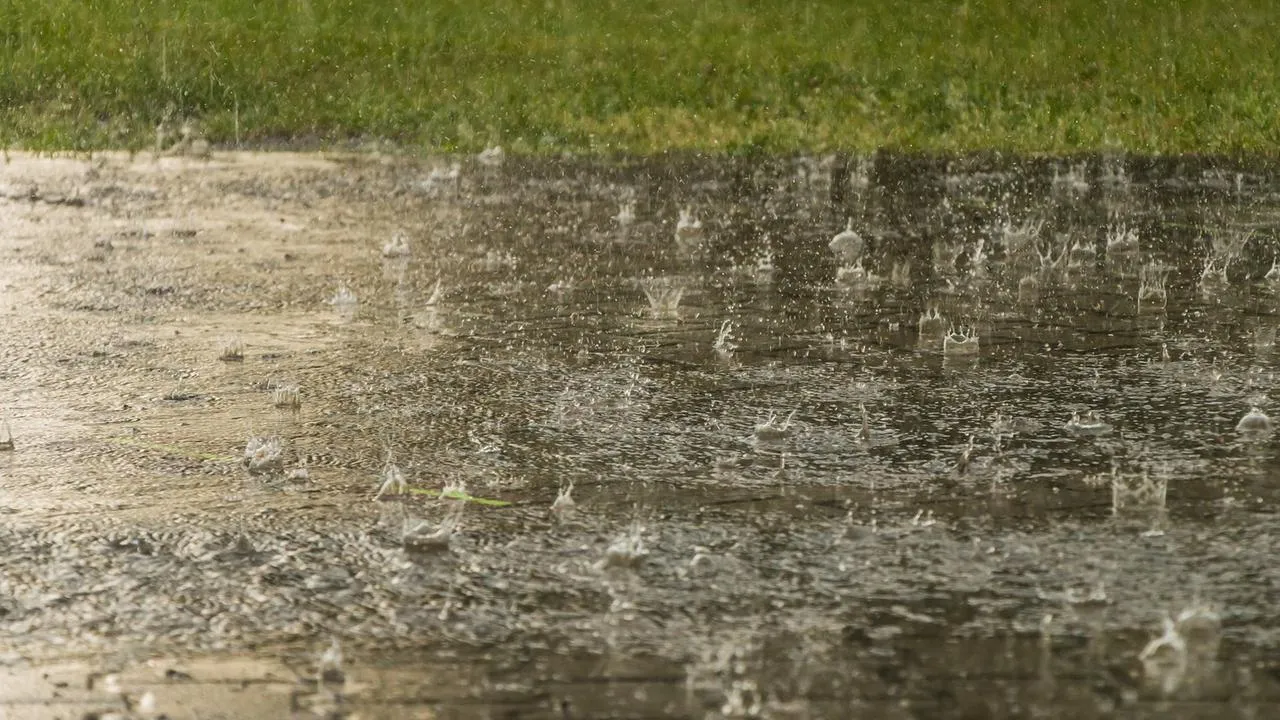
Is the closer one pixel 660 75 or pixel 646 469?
pixel 646 469

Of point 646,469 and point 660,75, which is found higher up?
point 660,75

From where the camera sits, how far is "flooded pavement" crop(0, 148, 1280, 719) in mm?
4645

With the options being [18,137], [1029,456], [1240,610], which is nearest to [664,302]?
[1029,456]

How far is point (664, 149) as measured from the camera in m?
17.3

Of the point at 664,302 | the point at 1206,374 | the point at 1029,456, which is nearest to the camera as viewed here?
the point at 1029,456

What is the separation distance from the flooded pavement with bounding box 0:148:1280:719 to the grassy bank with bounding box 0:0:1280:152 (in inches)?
180

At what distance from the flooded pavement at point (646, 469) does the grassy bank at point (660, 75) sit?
4.57 meters

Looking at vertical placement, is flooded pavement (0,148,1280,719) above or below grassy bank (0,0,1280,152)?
below

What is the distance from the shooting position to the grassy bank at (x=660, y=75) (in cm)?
1758

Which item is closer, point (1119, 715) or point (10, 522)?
point (1119, 715)

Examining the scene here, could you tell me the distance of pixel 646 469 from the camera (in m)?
6.63

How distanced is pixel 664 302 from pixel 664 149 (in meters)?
7.39

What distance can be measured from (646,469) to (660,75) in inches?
514

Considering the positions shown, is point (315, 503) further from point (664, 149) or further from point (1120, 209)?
point (664, 149)
